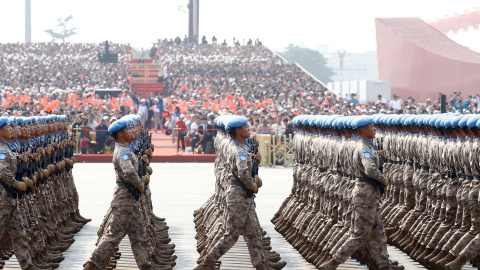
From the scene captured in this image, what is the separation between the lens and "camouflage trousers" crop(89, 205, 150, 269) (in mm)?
9398

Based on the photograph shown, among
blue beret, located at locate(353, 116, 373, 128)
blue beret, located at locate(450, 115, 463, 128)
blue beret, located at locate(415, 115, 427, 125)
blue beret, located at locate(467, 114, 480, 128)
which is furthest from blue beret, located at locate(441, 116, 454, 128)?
blue beret, located at locate(353, 116, 373, 128)

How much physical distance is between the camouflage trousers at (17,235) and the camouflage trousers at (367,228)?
332 cm

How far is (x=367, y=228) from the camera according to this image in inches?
376

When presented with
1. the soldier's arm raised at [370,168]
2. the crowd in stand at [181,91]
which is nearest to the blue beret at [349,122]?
the soldier's arm raised at [370,168]

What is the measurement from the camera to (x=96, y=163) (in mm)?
30109

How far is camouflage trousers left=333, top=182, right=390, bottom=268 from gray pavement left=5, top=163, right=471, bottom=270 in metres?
1.38

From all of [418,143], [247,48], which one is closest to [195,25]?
[247,48]

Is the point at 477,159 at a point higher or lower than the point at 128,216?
higher

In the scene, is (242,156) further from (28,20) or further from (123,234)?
(28,20)

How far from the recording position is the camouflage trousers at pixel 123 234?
30.8 feet

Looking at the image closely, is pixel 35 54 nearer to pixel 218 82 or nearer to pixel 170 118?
pixel 218 82

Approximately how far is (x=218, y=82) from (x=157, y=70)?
701 centimetres

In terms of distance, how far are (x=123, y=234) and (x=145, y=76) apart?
165 feet

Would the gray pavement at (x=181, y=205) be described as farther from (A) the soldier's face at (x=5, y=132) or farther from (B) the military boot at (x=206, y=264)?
(A) the soldier's face at (x=5, y=132)
